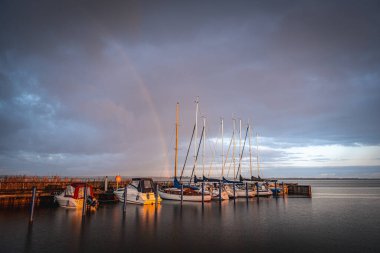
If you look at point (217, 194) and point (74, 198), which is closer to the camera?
point (74, 198)

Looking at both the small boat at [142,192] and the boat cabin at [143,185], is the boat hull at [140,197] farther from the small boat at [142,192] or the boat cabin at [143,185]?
the boat cabin at [143,185]

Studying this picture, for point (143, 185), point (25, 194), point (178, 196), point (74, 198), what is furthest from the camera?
point (178, 196)

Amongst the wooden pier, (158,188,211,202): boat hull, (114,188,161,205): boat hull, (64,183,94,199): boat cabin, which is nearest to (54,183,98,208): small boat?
(64,183,94,199): boat cabin

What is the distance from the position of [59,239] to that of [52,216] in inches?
418

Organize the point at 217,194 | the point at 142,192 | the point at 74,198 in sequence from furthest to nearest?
the point at 217,194, the point at 142,192, the point at 74,198

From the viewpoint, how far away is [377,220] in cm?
3044

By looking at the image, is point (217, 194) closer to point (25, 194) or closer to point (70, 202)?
point (70, 202)

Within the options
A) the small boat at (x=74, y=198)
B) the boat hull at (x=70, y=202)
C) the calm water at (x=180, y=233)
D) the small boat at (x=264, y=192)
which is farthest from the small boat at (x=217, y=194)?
the boat hull at (x=70, y=202)

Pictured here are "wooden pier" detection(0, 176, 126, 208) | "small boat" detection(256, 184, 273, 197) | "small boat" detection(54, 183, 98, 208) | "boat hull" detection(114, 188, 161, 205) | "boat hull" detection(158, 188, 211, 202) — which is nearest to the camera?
"wooden pier" detection(0, 176, 126, 208)

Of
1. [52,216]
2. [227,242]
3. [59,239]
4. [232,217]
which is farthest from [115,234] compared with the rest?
[232,217]

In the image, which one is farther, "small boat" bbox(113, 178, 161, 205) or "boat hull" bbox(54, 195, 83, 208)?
"small boat" bbox(113, 178, 161, 205)

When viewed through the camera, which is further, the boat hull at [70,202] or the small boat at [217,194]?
the small boat at [217,194]

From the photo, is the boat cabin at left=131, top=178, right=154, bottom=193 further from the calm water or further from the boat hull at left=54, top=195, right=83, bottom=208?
the calm water

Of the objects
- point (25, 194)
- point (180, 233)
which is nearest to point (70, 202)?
point (25, 194)
